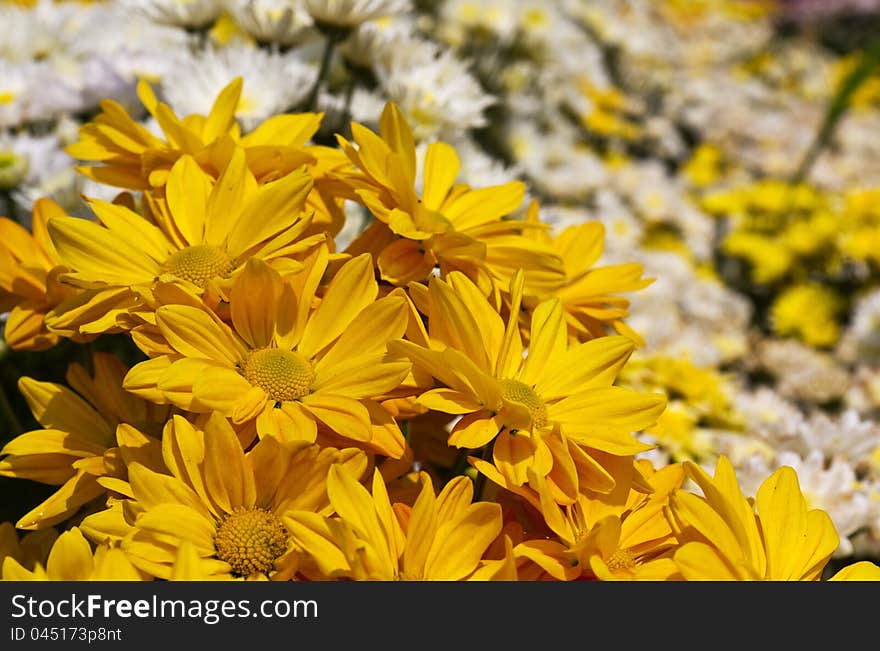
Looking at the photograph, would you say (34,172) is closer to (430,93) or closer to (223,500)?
(430,93)

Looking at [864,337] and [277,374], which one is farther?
[864,337]

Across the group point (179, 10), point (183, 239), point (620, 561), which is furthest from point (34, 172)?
point (620, 561)

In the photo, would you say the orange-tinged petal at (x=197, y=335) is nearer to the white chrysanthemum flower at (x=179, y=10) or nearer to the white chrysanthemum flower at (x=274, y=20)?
the white chrysanthemum flower at (x=274, y=20)

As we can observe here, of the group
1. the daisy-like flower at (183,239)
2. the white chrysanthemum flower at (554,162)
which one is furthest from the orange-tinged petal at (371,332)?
the white chrysanthemum flower at (554,162)

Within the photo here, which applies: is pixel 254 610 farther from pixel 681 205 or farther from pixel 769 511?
pixel 681 205

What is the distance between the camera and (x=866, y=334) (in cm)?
245

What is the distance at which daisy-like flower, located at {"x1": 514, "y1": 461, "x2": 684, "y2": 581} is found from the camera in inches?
33.5

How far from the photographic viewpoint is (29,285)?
Result: 3.76 ft

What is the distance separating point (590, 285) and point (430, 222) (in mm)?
283

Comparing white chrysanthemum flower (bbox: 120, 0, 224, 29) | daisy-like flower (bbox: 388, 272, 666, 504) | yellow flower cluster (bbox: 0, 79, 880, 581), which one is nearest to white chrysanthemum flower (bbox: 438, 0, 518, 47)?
white chrysanthemum flower (bbox: 120, 0, 224, 29)

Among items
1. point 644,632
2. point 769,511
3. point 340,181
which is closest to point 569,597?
point 644,632

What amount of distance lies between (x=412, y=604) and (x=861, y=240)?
2384 mm

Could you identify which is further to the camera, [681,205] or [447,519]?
[681,205]

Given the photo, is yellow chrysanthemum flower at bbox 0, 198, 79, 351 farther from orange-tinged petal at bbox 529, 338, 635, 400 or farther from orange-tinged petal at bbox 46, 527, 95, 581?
orange-tinged petal at bbox 529, 338, 635, 400
